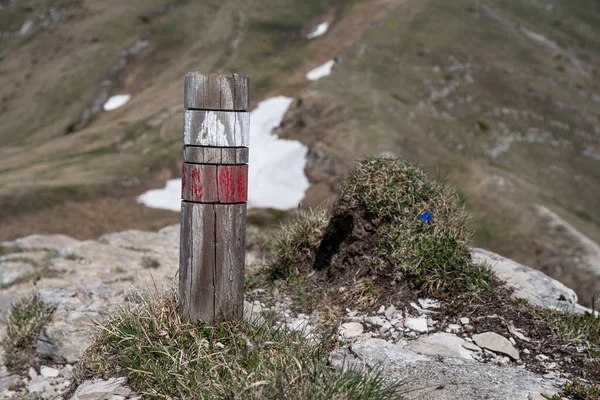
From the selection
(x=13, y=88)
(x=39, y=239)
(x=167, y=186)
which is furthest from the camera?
(x=13, y=88)

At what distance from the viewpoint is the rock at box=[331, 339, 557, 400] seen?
5.59m

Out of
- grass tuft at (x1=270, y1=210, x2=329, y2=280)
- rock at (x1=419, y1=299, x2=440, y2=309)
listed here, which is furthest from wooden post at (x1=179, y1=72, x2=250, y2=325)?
grass tuft at (x1=270, y1=210, x2=329, y2=280)

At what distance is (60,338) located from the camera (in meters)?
9.51

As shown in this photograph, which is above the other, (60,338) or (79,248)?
(60,338)

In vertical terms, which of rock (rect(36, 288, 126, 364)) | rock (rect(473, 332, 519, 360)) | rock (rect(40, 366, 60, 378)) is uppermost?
rock (rect(473, 332, 519, 360))

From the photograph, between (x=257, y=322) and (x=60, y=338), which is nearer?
(x=257, y=322)

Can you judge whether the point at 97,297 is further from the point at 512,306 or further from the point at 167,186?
the point at 167,186

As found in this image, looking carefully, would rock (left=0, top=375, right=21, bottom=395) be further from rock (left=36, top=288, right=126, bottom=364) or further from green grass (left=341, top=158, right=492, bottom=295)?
green grass (left=341, top=158, right=492, bottom=295)

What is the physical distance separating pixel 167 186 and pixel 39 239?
16.5 metres

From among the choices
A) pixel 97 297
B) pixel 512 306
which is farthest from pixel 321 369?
pixel 97 297

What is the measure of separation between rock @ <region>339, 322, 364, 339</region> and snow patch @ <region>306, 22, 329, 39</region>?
59.4 metres

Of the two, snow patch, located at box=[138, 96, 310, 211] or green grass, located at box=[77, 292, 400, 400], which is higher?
green grass, located at box=[77, 292, 400, 400]

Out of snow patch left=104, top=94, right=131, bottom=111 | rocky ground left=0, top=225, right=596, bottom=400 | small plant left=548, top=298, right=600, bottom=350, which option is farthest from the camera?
snow patch left=104, top=94, right=131, bottom=111

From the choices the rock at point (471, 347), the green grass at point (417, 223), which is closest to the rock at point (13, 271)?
the green grass at point (417, 223)
